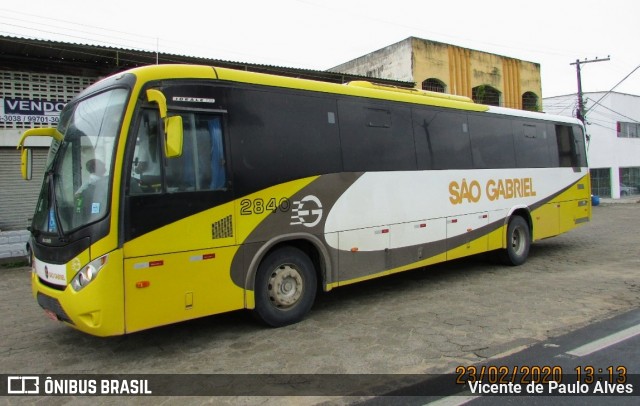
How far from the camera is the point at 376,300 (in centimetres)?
727

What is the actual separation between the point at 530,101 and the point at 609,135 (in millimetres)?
16257

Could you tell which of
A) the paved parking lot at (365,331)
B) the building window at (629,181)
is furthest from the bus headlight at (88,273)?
the building window at (629,181)

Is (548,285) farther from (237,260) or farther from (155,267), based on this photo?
(155,267)

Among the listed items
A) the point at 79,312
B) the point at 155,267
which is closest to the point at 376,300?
the point at 155,267

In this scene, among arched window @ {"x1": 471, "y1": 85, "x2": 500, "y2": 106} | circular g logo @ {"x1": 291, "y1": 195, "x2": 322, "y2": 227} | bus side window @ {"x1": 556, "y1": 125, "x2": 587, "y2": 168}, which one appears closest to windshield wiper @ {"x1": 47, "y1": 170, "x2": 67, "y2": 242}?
circular g logo @ {"x1": 291, "y1": 195, "x2": 322, "y2": 227}

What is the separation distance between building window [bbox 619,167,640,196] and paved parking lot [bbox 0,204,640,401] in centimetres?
3555

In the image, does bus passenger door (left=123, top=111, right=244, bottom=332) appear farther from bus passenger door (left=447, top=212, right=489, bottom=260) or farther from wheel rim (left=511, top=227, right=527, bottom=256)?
wheel rim (left=511, top=227, right=527, bottom=256)

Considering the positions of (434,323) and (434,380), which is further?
(434,323)

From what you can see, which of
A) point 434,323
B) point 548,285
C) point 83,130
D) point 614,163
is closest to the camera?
point 83,130

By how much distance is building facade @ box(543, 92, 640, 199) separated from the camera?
36531 millimetres

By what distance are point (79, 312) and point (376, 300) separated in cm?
421

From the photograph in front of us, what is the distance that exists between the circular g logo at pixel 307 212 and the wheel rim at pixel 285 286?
0.57 m

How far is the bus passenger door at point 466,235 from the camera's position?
8.22 m

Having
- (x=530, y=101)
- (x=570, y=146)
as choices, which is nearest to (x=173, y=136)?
(x=570, y=146)
